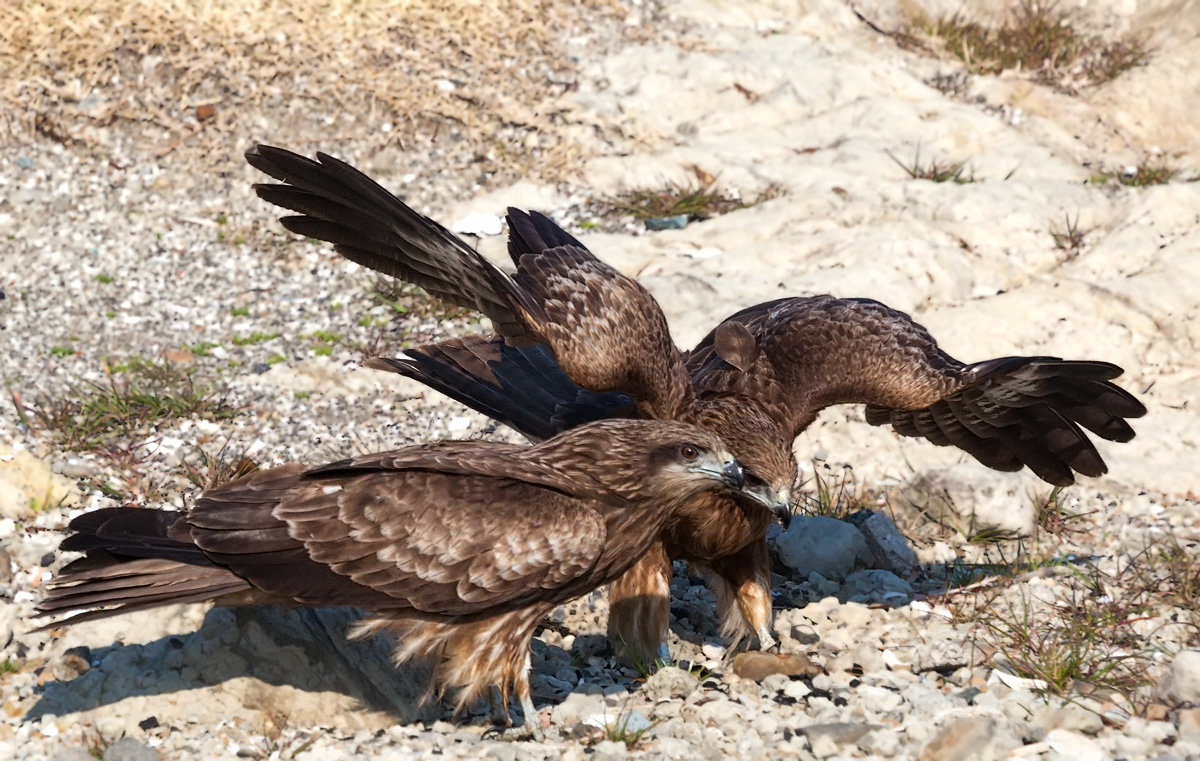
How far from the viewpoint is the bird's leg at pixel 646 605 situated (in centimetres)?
570

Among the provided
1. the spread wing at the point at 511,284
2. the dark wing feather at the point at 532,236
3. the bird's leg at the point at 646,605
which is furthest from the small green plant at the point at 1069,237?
the bird's leg at the point at 646,605

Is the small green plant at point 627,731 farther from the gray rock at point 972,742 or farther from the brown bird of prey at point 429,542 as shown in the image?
the gray rock at point 972,742

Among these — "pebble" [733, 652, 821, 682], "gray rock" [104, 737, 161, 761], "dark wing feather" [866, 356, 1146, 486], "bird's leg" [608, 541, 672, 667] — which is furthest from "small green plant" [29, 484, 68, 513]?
"dark wing feather" [866, 356, 1146, 486]

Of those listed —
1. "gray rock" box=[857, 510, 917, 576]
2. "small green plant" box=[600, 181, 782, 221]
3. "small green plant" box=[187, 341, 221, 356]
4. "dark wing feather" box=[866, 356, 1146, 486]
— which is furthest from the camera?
"small green plant" box=[600, 181, 782, 221]

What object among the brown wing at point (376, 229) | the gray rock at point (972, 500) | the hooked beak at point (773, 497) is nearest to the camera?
the hooked beak at point (773, 497)

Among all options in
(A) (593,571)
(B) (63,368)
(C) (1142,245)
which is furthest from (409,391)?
(C) (1142,245)

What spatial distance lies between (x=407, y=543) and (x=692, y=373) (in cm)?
200

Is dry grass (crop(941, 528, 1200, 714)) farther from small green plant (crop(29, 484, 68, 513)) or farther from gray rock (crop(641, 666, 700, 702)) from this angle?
small green plant (crop(29, 484, 68, 513))

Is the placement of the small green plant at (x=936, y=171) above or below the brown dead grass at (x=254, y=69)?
below

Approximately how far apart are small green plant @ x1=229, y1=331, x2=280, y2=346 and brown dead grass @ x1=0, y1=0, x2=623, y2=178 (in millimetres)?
2223

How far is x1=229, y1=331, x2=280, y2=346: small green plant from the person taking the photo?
8695 mm

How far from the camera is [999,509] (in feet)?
23.1

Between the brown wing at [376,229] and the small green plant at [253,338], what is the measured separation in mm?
3267

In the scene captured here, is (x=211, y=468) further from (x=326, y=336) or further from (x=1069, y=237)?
(x=1069, y=237)
